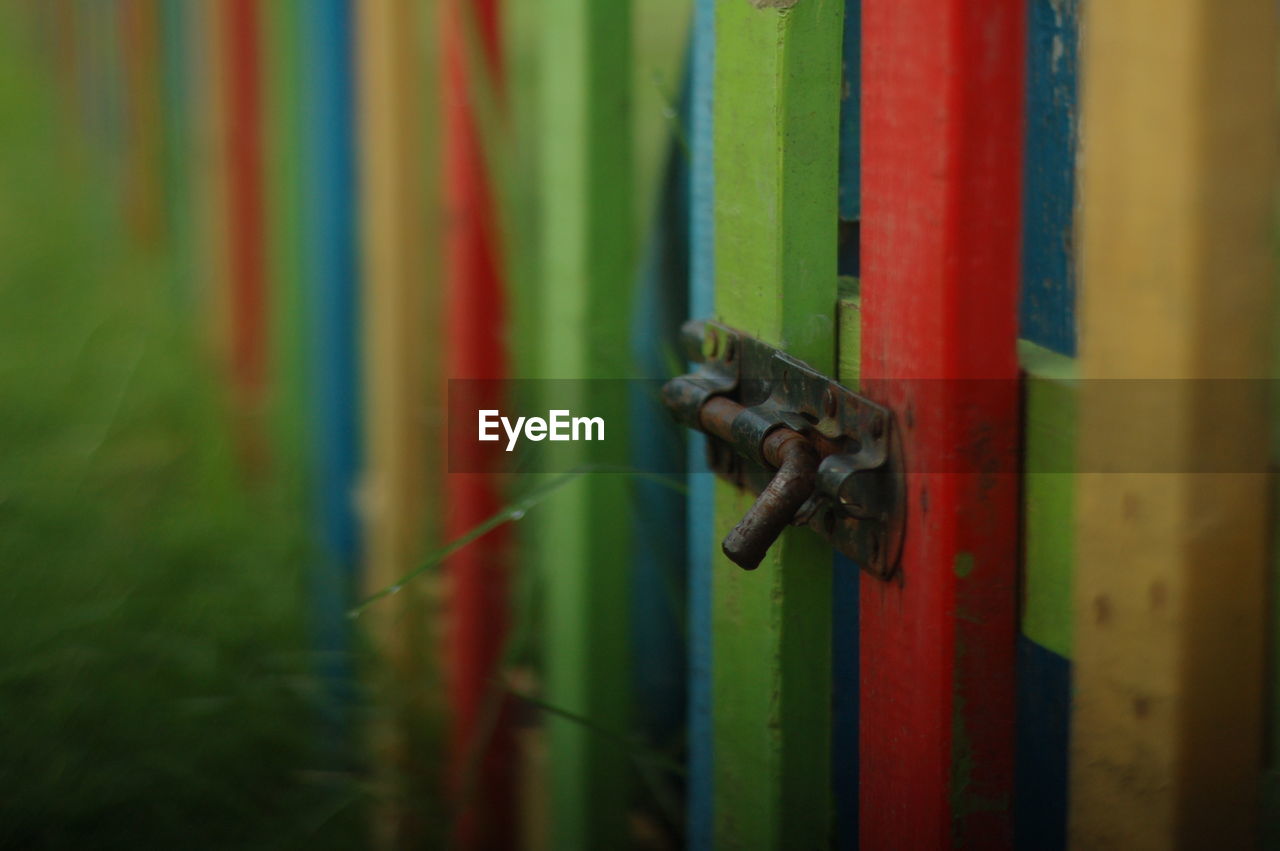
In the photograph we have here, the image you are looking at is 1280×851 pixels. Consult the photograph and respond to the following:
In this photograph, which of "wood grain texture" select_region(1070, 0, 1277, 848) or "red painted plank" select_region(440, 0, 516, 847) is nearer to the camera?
"wood grain texture" select_region(1070, 0, 1277, 848)

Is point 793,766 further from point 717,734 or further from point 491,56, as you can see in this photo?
point 491,56

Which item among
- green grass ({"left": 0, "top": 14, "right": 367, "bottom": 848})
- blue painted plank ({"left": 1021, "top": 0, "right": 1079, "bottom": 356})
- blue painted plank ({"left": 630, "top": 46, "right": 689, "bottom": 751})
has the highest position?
blue painted plank ({"left": 1021, "top": 0, "right": 1079, "bottom": 356})

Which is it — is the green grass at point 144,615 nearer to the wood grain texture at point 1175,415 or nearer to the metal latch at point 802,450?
the metal latch at point 802,450

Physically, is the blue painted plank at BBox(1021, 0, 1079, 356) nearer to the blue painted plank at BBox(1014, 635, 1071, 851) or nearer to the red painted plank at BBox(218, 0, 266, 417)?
the blue painted plank at BBox(1014, 635, 1071, 851)

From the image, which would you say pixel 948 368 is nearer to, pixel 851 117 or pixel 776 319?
pixel 776 319

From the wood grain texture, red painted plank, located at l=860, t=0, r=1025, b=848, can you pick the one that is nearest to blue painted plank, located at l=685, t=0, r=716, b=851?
red painted plank, located at l=860, t=0, r=1025, b=848

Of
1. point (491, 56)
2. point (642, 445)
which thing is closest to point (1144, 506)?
point (642, 445)
